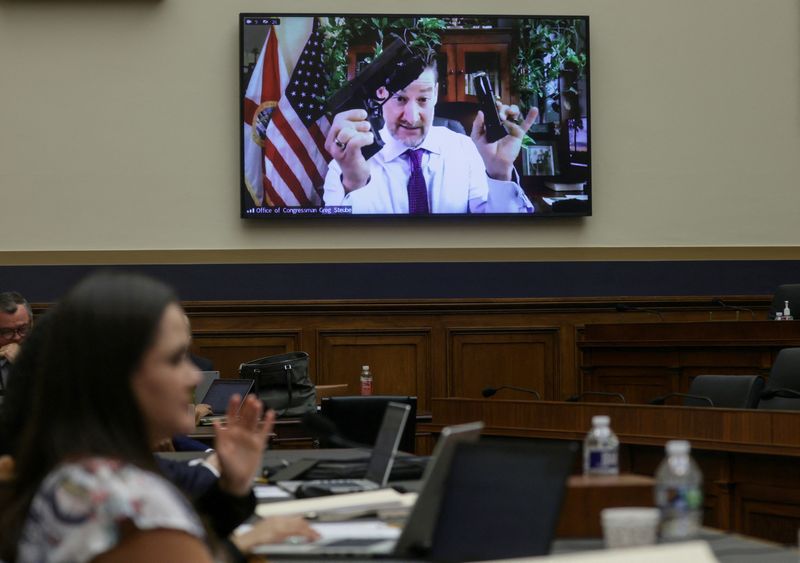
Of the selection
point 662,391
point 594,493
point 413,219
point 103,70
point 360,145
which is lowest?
point 662,391

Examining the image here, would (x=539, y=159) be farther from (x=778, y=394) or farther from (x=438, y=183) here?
(x=778, y=394)

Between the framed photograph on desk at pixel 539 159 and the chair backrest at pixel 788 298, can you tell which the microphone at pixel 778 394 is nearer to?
the chair backrest at pixel 788 298

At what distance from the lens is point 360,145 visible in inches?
403

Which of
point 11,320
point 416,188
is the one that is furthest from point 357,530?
point 416,188

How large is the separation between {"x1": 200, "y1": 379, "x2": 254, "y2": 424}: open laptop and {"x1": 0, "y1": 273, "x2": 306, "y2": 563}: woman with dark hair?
190 inches

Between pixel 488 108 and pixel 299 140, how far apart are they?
64.9 inches

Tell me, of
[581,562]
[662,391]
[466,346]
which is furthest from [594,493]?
[466,346]

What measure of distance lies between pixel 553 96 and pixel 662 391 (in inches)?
118

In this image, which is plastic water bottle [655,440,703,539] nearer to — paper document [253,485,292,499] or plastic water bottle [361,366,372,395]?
paper document [253,485,292,499]

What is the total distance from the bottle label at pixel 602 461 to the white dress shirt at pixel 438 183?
7.65 meters

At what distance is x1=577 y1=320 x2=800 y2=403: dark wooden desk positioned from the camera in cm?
806

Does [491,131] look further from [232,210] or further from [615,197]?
[232,210]

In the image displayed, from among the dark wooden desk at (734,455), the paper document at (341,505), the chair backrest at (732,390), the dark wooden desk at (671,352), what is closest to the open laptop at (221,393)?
the dark wooden desk at (734,455)

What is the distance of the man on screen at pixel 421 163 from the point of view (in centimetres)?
1023
